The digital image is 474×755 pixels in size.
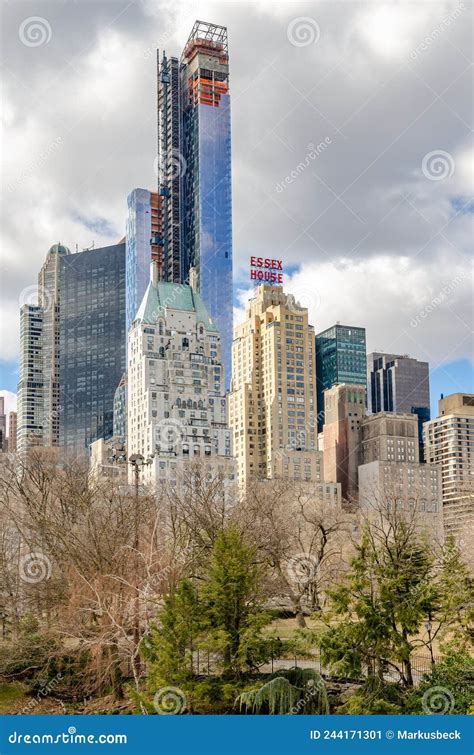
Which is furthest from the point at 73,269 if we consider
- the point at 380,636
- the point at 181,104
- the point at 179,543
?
the point at 380,636

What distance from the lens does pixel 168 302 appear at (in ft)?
400

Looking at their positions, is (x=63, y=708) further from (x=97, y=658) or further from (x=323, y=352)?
(x=323, y=352)

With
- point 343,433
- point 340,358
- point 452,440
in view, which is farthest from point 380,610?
point 340,358

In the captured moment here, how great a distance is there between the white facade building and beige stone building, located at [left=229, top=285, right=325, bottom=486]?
23802 millimetres

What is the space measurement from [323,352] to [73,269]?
49747 mm

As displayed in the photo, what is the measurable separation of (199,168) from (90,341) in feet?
120

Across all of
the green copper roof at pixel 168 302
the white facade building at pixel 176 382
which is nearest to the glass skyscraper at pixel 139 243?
the green copper roof at pixel 168 302

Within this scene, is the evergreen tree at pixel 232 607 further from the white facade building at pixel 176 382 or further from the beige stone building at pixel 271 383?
the beige stone building at pixel 271 383

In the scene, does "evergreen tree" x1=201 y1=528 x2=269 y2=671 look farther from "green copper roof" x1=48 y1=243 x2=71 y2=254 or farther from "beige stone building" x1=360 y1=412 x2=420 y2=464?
"green copper roof" x1=48 y1=243 x2=71 y2=254

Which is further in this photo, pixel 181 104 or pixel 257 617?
pixel 181 104

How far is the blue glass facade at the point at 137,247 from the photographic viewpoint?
516ft

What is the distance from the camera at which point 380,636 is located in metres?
23.8

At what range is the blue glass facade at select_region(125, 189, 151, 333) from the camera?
15725 centimetres

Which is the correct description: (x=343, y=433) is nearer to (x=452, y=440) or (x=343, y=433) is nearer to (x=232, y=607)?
(x=452, y=440)
